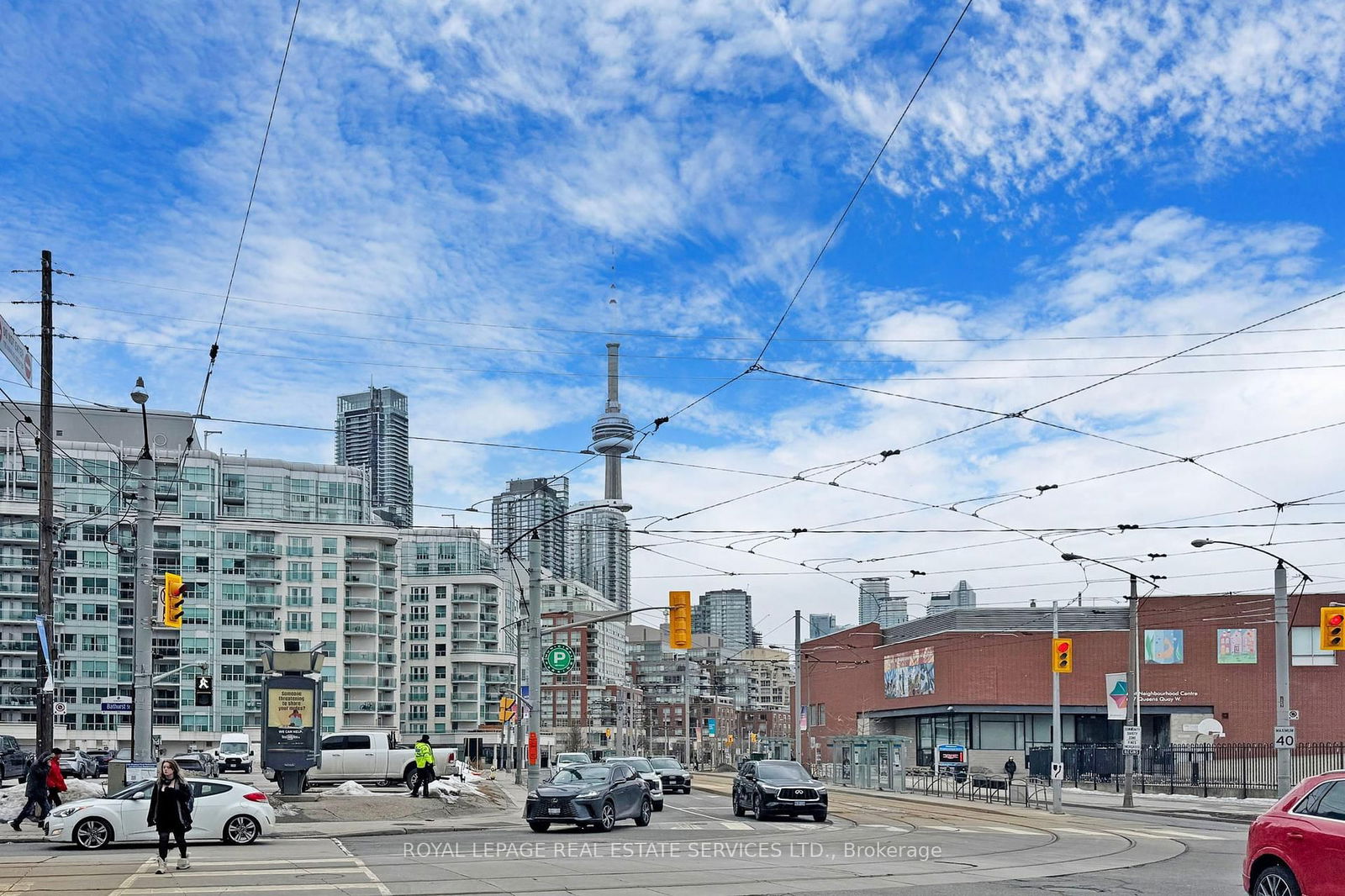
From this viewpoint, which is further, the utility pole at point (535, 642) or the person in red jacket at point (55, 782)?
the utility pole at point (535, 642)

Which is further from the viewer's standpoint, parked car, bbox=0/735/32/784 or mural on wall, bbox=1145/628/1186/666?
mural on wall, bbox=1145/628/1186/666

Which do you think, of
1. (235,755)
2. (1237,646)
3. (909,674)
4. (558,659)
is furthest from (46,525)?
(1237,646)

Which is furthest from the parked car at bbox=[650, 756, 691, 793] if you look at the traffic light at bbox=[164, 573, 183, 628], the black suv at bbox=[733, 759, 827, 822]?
the traffic light at bbox=[164, 573, 183, 628]

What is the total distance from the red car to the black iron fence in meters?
41.6

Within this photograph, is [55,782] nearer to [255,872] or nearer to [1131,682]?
[255,872]

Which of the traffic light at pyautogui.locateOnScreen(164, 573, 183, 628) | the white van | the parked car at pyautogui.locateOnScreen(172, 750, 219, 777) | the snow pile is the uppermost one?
the traffic light at pyautogui.locateOnScreen(164, 573, 183, 628)

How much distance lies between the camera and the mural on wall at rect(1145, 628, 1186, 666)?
78625 mm

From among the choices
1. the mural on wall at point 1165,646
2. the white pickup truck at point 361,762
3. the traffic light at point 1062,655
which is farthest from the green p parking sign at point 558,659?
the mural on wall at point 1165,646

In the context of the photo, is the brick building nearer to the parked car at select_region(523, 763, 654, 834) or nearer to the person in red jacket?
the parked car at select_region(523, 763, 654, 834)

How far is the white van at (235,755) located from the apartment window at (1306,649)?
58.6 metres

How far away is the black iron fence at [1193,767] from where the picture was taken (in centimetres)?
5438

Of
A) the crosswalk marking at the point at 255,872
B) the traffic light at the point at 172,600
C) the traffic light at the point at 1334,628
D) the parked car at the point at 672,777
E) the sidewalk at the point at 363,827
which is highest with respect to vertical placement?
the traffic light at the point at 172,600

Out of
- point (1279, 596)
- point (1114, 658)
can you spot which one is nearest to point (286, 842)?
point (1279, 596)

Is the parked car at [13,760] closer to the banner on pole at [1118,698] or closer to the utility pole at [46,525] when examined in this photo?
the utility pole at [46,525]
